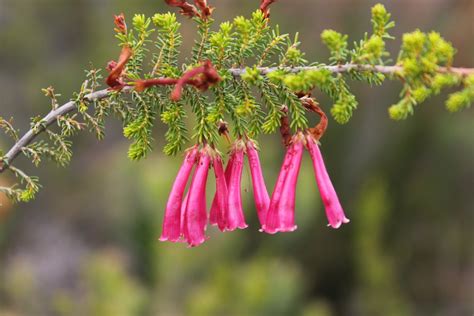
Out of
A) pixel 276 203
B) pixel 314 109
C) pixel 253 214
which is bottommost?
pixel 276 203

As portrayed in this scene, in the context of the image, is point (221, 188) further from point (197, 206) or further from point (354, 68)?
point (354, 68)

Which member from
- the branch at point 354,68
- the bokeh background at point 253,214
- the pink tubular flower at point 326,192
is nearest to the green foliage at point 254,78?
the branch at point 354,68

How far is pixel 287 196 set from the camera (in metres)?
2.04

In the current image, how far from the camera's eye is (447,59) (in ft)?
5.82

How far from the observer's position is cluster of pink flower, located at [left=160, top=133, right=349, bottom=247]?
6.65 feet

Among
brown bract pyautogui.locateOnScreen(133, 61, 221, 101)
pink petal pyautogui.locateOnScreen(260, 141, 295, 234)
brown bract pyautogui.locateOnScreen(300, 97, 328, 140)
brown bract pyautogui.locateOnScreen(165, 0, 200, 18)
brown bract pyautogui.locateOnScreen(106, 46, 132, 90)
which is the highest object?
brown bract pyautogui.locateOnScreen(165, 0, 200, 18)

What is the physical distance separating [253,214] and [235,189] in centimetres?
504

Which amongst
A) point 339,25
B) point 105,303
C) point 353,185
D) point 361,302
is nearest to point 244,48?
point 105,303

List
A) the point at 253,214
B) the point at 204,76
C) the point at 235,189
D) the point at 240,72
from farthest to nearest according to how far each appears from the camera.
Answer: the point at 253,214
the point at 235,189
the point at 240,72
the point at 204,76

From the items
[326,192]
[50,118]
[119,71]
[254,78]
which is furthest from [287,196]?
[50,118]

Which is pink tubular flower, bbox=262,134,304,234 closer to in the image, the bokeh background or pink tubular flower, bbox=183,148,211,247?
pink tubular flower, bbox=183,148,211,247

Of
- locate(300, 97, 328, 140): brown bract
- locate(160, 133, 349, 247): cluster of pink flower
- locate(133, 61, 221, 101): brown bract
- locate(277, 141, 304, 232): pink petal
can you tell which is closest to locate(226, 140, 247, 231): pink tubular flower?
locate(160, 133, 349, 247): cluster of pink flower

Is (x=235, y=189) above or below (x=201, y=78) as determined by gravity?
below

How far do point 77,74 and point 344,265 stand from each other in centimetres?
495
